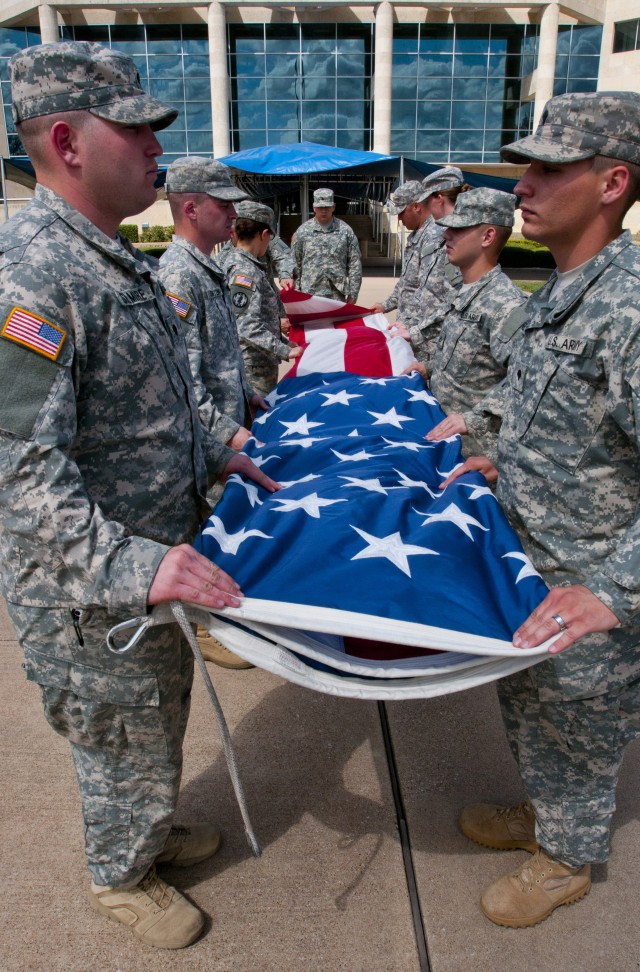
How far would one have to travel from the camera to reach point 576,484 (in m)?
1.87

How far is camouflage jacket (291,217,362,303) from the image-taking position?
858cm

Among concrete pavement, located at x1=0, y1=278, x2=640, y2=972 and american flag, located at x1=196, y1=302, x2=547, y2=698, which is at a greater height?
american flag, located at x1=196, y1=302, x2=547, y2=698

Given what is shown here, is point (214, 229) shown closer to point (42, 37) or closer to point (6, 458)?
point (6, 458)

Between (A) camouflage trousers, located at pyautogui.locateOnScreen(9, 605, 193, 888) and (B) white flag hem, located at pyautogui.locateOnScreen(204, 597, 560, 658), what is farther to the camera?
(A) camouflage trousers, located at pyautogui.locateOnScreen(9, 605, 193, 888)

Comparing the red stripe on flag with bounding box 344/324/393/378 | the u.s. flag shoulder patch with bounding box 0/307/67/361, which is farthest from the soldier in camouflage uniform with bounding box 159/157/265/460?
the u.s. flag shoulder patch with bounding box 0/307/67/361

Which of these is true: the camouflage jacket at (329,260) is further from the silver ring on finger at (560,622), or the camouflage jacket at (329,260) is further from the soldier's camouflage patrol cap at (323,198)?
the silver ring on finger at (560,622)

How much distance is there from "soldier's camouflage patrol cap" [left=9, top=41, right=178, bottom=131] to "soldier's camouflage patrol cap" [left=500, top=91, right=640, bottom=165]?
947 mm

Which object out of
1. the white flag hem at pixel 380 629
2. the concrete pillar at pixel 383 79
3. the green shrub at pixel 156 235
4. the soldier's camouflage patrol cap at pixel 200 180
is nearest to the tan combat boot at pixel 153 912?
the white flag hem at pixel 380 629

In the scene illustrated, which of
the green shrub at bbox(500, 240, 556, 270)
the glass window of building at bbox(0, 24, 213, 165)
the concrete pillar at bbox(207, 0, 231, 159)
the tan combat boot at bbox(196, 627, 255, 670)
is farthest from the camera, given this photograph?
the glass window of building at bbox(0, 24, 213, 165)

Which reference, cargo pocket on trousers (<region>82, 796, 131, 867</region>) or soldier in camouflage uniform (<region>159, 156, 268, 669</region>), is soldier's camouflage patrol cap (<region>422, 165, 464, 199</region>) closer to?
soldier in camouflage uniform (<region>159, 156, 268, 669</region>)

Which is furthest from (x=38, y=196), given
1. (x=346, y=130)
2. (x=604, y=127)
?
(x=346, y=130)

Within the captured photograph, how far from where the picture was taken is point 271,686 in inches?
129

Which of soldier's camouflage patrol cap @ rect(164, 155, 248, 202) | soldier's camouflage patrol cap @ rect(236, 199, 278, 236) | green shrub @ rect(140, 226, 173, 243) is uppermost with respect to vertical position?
soldier's camouflage patrol cap @ rect(164, 155, 248, 202)

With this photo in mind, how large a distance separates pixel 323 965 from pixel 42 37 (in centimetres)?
3520
